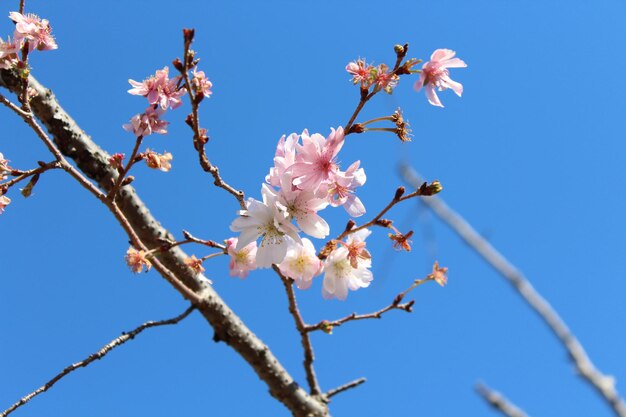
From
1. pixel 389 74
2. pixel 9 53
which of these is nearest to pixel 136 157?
pixel 9 53

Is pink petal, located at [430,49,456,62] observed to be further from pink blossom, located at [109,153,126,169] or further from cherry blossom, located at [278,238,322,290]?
pink blossom, located at [109,153,126,169]

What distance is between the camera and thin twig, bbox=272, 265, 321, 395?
219 cm

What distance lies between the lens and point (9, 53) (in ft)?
6.60

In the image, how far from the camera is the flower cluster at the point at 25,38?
6.59 ft

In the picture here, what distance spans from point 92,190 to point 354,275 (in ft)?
3.31

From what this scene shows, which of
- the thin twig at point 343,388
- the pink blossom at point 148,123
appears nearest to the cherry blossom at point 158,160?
the pink blossom at point 148,123

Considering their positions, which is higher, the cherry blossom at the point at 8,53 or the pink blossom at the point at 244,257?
the cherry blossom at the point at 8,53

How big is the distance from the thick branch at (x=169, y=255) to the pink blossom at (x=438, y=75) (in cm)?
122

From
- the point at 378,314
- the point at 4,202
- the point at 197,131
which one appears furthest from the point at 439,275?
the point at 4,202

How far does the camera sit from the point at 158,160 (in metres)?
1.99

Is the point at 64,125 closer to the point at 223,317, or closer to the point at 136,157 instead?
the point at 136,157

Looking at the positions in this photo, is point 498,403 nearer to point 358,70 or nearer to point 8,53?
point 358,70

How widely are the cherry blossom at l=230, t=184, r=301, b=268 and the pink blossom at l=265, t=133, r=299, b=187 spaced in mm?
34

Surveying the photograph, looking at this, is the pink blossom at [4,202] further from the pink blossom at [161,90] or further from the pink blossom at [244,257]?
the pink blossom at [244,257]
